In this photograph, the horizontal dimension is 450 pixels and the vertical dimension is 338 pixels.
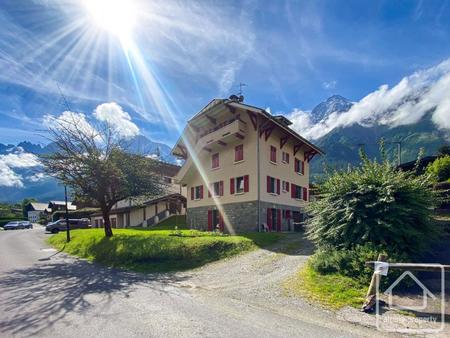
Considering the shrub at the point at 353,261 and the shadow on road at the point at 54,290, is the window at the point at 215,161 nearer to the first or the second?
the shadow on road at the point at 54,290

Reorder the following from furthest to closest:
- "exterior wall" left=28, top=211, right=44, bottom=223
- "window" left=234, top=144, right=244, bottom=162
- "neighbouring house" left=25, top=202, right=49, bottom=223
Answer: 1. "exterior wall" left=28, top=211, right=44, bottom=223
2. "neighbouring house" left=25, top=202, right=49, bottom=223
3. "window" left=234, top=144, right=244, bottom=162

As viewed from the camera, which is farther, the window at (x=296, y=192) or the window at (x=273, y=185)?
the window at (x=296, y=192)

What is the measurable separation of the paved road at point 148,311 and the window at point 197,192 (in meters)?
20.1

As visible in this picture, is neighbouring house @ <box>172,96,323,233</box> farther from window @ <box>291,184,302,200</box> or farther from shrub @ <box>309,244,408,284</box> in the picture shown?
shrub @ <box>309,244,408,284</box>

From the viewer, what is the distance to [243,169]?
2658cm

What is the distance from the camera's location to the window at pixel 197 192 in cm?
3228

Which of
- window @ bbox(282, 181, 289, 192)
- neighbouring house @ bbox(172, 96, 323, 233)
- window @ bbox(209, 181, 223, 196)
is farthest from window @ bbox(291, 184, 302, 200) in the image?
window @ bbox(209, 181, 223, 196)

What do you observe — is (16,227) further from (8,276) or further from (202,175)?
(8,276)

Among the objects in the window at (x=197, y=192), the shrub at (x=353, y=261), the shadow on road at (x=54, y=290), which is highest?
the window at (x=197, y=192)

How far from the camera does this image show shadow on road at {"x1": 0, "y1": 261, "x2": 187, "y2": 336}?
6.90 m

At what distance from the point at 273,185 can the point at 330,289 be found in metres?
18.6

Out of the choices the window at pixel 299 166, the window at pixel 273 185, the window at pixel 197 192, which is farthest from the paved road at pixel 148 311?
the window at pixel 299 166

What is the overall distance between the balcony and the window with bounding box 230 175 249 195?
3714 millimetres

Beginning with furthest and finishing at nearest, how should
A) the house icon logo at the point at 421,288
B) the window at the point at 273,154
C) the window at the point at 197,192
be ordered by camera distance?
the window at the point at 197,192
the window at the point at 273,154
the house icon logo at the point at 421,288
